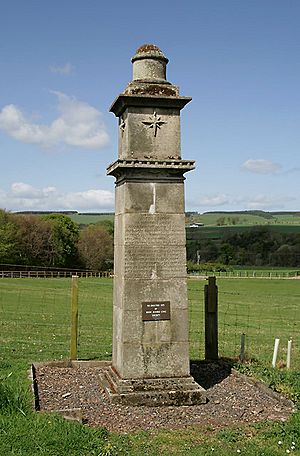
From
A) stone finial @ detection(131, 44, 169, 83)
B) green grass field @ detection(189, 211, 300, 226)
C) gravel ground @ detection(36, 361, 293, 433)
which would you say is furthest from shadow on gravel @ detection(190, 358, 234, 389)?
green grass field @ detection(189, 211, 300, 226)

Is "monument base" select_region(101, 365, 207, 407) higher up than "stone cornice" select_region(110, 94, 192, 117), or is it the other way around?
"stone cornice" select_region(110, 94, 192, 117)

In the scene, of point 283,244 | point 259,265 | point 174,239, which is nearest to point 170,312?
point 174,239

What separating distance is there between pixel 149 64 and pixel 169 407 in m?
5.45

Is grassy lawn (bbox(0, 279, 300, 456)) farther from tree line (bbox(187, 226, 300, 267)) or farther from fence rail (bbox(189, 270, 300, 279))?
tree line (bbox(187, 226, 300, 267))

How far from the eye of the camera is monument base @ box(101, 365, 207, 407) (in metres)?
8.34

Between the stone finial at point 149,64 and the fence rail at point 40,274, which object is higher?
the stone finial at point 149,64

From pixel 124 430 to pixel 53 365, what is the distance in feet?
12.8

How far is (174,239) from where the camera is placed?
8922 mm

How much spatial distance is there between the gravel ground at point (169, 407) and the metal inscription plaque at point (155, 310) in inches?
53.3

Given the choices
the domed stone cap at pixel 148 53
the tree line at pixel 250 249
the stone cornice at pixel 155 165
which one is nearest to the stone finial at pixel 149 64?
the domed stone cap at pixel 148 53

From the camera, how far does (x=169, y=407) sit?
27.4 feet

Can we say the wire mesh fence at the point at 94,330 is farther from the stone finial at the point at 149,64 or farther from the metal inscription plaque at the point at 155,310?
the stone finial at the point at 149,64

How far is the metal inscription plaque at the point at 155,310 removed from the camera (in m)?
8.76

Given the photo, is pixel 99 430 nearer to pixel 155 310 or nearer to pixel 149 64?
pixel 155 310
